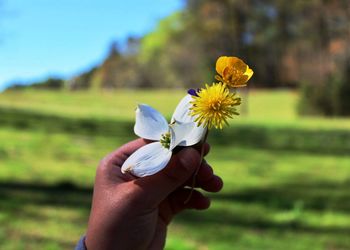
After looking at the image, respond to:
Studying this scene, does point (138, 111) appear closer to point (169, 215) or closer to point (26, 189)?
point (169, 215)

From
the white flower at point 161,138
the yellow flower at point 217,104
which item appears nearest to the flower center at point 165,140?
the white flower at point 161,138

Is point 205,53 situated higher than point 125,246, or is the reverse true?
point 205,53

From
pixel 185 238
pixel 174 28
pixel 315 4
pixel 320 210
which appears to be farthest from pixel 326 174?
pixel 174 28

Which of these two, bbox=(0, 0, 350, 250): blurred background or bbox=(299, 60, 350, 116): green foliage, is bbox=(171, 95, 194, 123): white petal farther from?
bbox=(299, 60, 350, 116): green foliage

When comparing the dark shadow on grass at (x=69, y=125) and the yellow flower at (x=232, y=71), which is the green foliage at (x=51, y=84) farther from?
the yellow flower at (x=232, y=71)

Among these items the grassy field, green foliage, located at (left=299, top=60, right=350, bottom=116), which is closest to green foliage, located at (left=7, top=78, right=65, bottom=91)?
green foliage, located at (left=299, top=60, right=350, bottom=116)

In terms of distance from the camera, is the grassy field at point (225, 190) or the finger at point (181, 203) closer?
the finger at point (181, 203)
